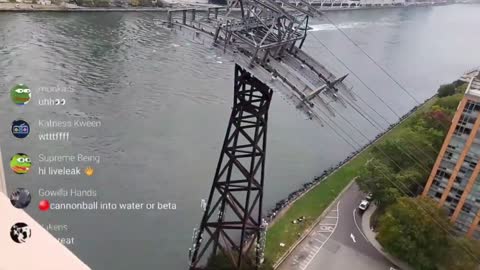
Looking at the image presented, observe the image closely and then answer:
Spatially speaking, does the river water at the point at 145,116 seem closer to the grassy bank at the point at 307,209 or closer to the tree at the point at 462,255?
the grassy bank at the point at 307,209

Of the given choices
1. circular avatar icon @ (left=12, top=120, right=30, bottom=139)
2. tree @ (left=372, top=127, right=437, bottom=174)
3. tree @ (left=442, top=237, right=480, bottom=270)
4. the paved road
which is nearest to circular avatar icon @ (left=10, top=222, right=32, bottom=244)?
circular avatar icon @ (left=12, top=120, right=30, bottom=139)

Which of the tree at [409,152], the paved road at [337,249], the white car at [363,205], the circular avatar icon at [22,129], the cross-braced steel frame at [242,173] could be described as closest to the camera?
the circular avatar icon at [22,129]

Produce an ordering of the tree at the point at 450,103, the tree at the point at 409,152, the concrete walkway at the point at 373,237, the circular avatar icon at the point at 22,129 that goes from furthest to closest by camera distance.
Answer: the tree at the point at 450,103
the tree at the point at 409,152
the concrete walkway at the point at 373,237
the circular avatar icon at the point at 22,129

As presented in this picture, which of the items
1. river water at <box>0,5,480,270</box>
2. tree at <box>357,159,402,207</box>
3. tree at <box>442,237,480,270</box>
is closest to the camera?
tree at <box>442,237,480,270</box>

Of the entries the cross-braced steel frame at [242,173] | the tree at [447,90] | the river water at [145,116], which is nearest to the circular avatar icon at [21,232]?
the river water at [145,116]

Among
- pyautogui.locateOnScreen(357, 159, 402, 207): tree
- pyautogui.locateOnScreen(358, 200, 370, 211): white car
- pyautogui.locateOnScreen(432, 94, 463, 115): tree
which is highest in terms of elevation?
pyautogui.locateOnScreen(432, 94, 463, 115): tree

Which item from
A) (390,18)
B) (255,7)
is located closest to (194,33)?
(255,7)

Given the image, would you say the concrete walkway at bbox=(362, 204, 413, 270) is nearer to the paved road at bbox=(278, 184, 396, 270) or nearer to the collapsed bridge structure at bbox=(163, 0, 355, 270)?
the paved road at bbox=(278, 184, 396, 270)
